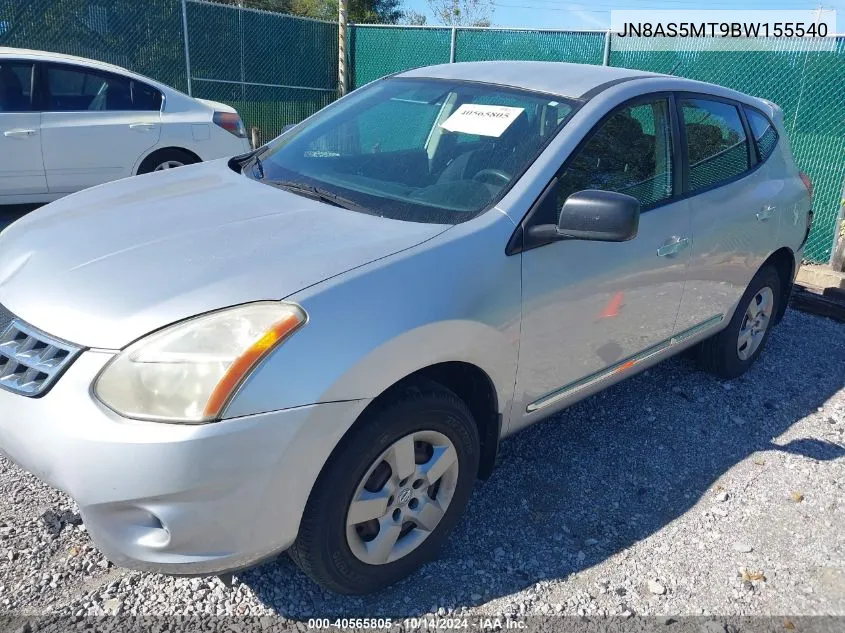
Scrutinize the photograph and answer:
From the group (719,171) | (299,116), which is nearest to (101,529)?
(719,171)

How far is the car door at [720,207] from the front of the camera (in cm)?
357

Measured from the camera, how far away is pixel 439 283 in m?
2.38

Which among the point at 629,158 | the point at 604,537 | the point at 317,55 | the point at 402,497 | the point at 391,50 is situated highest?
the point at 391,50

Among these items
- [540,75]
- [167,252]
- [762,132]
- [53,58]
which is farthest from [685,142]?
[53,58]

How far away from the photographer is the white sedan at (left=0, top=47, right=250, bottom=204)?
6344 mm

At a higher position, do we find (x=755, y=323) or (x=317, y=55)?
(x=317, y=55)

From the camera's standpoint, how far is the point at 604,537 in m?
2.96

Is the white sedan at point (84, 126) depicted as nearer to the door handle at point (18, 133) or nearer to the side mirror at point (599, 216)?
the door handle at point (18, 133)

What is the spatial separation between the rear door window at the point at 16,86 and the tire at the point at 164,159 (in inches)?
42.1

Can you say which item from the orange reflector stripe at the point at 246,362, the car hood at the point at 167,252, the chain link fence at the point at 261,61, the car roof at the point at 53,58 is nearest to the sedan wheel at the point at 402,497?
the orange reflector stripe at the point at 246,362

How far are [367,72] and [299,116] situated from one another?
1437 millimetres

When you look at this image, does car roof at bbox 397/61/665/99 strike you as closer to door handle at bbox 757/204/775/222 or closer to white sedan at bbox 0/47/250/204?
door handle at bbox 757/204/775/222

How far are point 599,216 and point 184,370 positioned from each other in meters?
1.49

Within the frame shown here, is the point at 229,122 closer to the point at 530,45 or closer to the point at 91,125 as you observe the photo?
the point at 91,125
